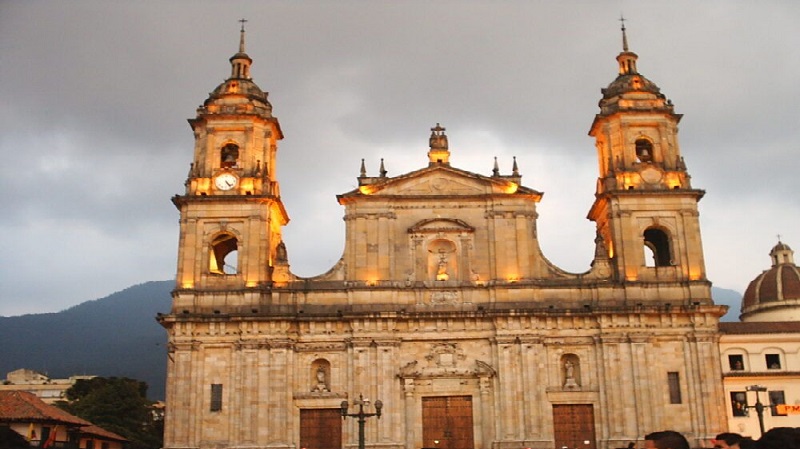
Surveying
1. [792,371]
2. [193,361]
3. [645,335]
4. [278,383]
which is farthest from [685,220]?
[193,361]

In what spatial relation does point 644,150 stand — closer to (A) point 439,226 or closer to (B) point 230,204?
(A) point 439,226

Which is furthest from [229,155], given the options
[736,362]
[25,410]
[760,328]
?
[760,328]

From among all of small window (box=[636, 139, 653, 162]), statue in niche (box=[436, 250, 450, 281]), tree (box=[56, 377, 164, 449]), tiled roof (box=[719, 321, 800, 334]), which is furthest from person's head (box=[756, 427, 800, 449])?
tree (box=[56, 377, 164, 449])

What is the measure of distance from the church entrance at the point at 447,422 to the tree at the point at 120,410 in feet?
75.7

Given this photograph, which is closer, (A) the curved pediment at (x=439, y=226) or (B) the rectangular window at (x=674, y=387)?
(B) the rectangular window at (x=674, y=387)

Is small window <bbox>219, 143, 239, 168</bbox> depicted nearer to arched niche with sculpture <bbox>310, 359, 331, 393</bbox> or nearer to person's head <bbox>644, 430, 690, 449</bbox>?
arched niche with sculpture <bbox>310, 359, 331, 393</bbox>

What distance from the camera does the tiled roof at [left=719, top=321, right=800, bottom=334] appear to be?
4316 cm

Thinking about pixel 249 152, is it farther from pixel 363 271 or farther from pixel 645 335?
pixel 645 335

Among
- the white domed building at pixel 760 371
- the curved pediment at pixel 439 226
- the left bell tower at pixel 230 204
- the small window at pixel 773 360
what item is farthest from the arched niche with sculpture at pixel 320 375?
the small window at pixel 773 360

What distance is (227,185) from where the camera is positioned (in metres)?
42.2

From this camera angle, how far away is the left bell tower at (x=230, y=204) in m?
40.3

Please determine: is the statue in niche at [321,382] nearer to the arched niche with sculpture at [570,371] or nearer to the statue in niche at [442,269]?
the statue in niche at [442,269]

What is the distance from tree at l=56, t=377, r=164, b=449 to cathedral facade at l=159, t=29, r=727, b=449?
1880cm

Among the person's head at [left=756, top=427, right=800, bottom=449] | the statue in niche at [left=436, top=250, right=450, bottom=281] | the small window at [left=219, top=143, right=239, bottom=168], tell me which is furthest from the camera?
the small window at [left=219, top=143, right=239, bottom=168]
